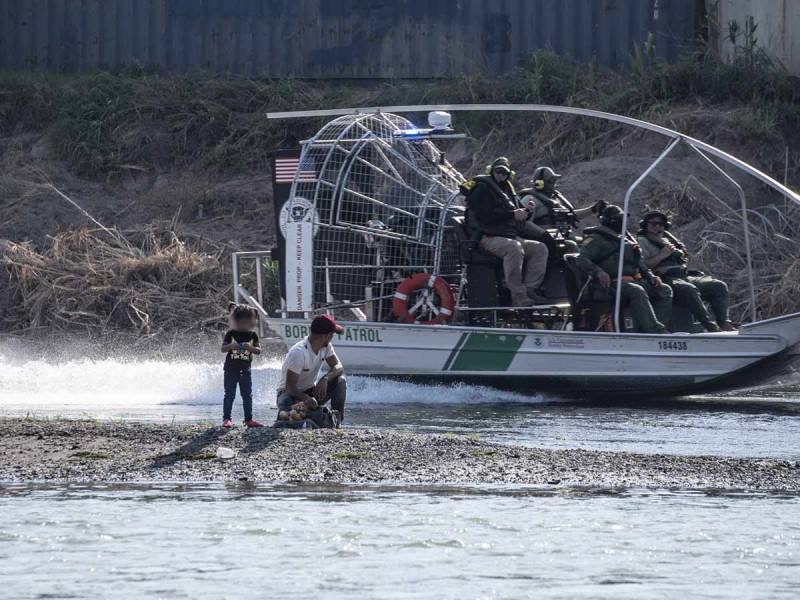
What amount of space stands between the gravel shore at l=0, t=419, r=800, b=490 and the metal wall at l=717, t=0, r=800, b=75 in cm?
1480

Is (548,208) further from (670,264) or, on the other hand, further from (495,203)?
(670,264)

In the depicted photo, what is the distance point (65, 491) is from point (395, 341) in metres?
6.97

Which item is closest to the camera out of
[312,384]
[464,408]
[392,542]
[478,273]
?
[392,542]

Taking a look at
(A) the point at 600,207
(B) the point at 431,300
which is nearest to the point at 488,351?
(B) the point at 431,300

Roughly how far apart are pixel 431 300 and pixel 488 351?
91 cm

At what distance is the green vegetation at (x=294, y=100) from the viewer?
24156 millimetres

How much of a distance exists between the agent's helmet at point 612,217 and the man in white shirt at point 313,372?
455cm

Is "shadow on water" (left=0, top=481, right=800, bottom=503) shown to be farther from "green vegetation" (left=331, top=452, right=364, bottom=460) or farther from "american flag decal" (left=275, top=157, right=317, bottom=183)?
"american flag decal" (left=275, top=157, right=317, bottom=183)

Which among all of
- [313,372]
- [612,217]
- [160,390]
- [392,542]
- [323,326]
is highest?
[612,217]

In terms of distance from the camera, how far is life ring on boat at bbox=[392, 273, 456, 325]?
15.9 meters

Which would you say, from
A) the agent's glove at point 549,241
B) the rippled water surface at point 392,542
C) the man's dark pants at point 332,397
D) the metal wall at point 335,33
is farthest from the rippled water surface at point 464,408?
the metal wall at point 335,33

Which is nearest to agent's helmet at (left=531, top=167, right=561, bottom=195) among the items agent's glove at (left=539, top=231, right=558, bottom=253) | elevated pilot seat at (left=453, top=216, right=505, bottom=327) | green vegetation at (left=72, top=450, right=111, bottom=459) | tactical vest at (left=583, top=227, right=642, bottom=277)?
agent's glove at (left=539, top=231, right=558, bottom=253)

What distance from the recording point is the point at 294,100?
2480 centimetres

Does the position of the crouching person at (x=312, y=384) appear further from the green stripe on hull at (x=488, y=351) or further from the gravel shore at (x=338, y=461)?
the green stripe on hull at (x=488, y=351)
